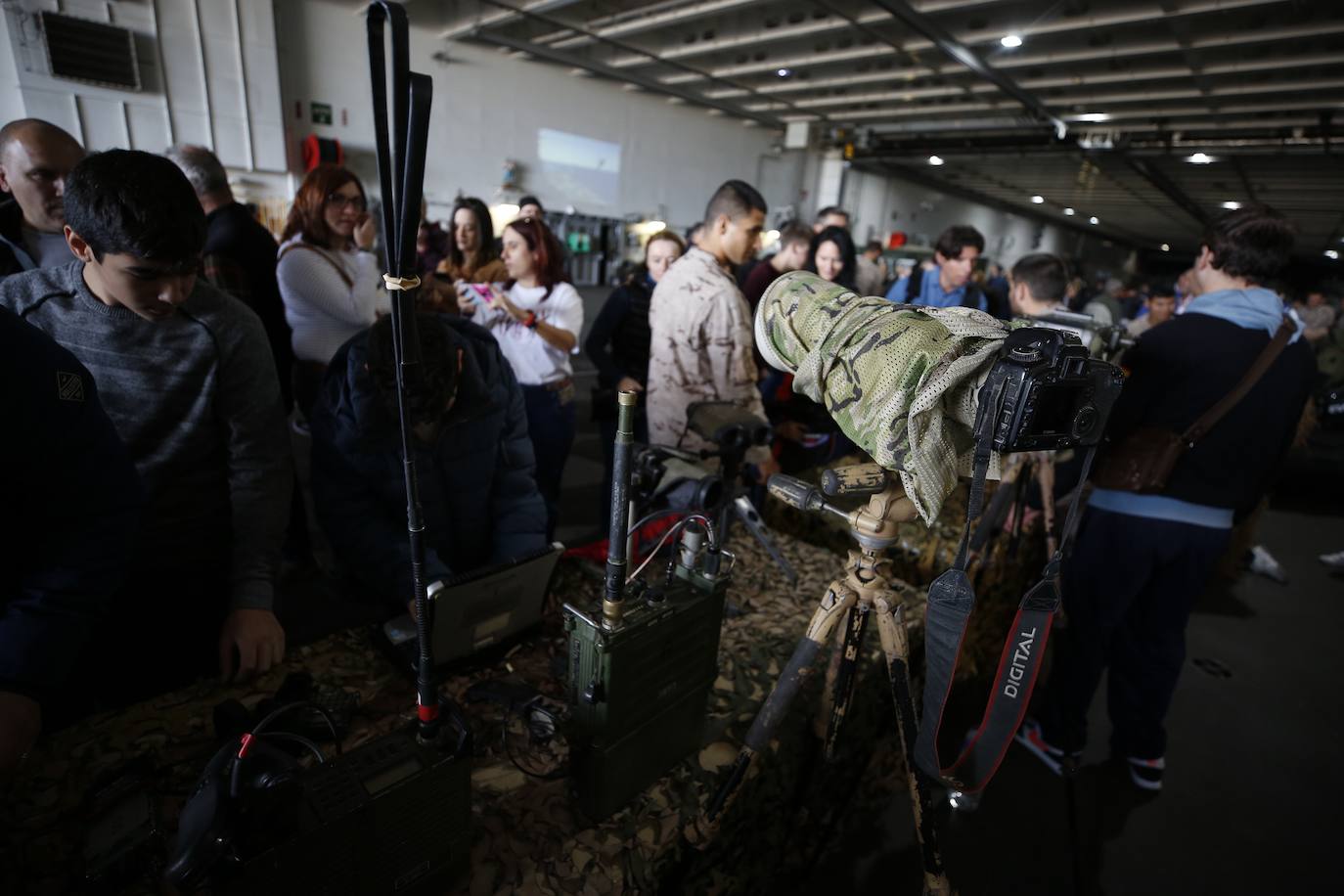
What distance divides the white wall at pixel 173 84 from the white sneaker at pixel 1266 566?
8.54 metres

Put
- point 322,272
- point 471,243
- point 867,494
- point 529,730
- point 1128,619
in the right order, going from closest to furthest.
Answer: point 867,494, point 529,730, point 1128,619, point 322,272, point 471,243

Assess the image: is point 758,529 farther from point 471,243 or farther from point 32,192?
point 32,192

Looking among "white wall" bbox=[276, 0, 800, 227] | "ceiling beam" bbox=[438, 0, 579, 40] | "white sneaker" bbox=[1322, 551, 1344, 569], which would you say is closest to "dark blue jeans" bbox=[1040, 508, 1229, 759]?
"white sneaker" bbox=[1322, 551, 1344, 569]

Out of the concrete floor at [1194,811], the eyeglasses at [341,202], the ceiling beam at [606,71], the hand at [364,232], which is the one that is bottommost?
the concrete floor at [1194,811]

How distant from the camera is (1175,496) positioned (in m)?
1.97

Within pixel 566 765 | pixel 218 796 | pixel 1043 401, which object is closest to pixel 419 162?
pixel 218 796

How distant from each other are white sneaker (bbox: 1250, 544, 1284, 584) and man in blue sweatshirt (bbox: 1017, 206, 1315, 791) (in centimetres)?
286

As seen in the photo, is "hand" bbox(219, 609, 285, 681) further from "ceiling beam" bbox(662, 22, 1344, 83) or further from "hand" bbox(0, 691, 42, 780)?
"ceiling beam" bbox(662, 22, 1344, 83)

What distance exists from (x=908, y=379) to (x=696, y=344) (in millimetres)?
1520

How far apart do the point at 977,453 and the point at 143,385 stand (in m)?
1.62

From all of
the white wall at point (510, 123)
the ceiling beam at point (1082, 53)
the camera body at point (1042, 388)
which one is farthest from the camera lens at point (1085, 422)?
the ceiling beam at point (1082, 53)

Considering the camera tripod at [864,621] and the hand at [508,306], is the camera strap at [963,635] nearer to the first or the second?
the camera tripod at [864,621]

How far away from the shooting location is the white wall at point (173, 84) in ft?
15.3

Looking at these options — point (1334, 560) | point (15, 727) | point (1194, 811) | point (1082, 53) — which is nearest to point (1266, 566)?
point (1334, 560)
